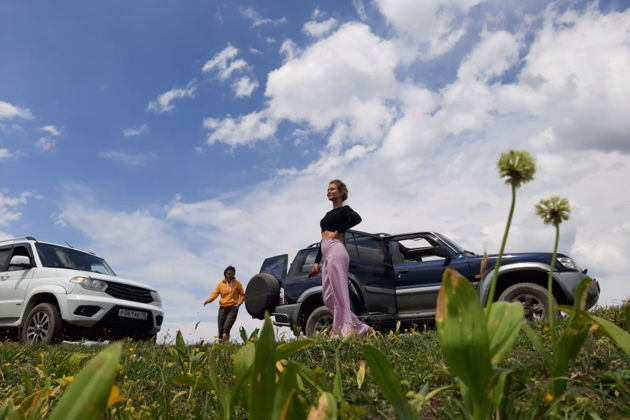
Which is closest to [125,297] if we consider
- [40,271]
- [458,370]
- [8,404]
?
[40,271]

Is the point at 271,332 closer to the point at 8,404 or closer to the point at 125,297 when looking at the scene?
the point at 8,404

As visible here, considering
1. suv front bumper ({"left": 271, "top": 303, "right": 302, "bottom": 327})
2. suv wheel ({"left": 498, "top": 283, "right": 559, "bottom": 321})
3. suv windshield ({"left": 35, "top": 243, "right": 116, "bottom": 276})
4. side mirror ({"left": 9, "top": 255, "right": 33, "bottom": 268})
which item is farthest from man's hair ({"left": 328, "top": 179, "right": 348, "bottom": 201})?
side mirror ({"left": 9, "top": 255, "right": 33, "bottom": 268})

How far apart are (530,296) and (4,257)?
1067 cm

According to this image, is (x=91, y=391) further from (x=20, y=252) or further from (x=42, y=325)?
(x=20, y=252)

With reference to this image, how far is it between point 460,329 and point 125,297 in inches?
381

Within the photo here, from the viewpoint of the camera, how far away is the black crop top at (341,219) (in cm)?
579

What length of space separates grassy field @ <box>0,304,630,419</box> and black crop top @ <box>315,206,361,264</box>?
157 centimetres

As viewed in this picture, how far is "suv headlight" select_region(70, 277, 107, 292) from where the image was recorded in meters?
9.07

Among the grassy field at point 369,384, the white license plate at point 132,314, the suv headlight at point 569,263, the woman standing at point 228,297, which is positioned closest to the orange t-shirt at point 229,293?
the woman standing at point 228,297

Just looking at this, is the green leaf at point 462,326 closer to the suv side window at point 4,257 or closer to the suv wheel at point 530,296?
the suv wheel at point 530,296

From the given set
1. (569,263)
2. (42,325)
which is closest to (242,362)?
(569,263)

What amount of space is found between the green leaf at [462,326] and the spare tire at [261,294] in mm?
8407

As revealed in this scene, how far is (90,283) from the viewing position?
9.16 meters

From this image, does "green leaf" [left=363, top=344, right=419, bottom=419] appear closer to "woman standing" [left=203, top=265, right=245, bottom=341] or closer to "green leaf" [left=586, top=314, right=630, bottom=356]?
"green leaf" [left=586, top=314, right=630, bottom=356]
